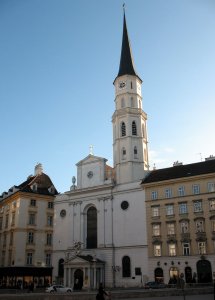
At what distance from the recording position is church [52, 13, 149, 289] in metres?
54.0

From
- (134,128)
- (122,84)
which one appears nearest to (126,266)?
(134,128)

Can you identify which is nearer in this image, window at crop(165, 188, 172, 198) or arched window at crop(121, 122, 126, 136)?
window at crop(165, 188, 172, 198)

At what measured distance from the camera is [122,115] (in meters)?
64.0

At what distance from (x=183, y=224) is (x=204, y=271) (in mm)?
6593

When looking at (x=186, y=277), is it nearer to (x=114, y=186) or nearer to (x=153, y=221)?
(x=153, y=221)

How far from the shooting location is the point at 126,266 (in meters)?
54.3

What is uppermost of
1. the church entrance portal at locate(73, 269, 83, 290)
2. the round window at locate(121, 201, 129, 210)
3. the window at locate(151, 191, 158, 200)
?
the window at locate(151, 191, 158, 200)

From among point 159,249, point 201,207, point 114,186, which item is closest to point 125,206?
point 114,186

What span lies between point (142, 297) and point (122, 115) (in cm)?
3878

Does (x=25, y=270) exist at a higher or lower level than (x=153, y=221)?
lower

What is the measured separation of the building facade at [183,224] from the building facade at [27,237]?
20385 mm

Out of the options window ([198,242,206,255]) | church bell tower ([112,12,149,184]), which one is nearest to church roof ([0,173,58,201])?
church bell tower ([112,12,149,184])

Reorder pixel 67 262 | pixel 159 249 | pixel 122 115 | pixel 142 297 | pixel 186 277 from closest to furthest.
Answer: pixel 142 297, pixel 186 277, pixel 159 249, pixel 67 262, pixel 122 115

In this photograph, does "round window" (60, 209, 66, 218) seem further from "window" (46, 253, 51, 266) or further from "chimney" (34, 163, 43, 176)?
"chimney" (34, 163, 43, 176)
